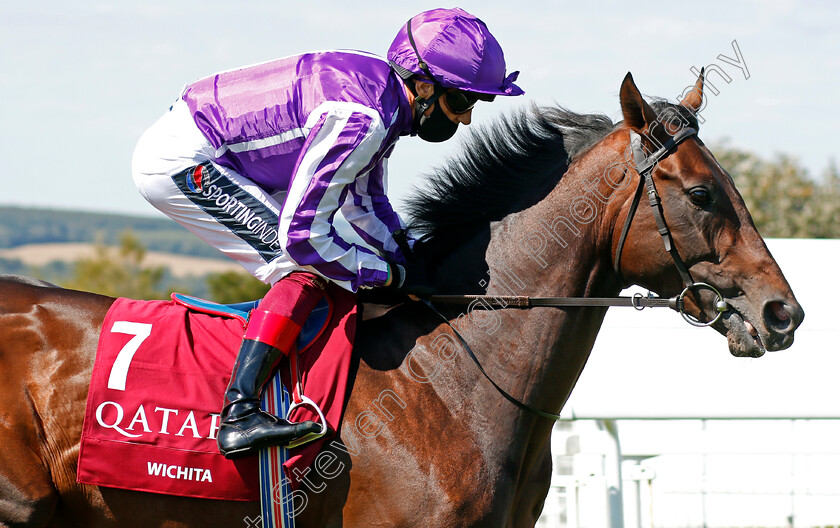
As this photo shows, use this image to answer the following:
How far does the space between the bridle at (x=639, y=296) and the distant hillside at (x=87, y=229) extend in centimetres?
6575

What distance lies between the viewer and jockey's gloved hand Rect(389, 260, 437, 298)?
299 centimetres

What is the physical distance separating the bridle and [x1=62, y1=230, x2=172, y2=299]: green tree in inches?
2196

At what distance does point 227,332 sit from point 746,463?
3.68m

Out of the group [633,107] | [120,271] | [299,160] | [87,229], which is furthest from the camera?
[87,229]

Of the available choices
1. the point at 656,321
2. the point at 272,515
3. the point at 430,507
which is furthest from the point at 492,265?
the point at 656,321

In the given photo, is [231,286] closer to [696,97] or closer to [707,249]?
[696,97]

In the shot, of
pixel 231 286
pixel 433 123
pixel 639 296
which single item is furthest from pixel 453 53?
pixel 231 286

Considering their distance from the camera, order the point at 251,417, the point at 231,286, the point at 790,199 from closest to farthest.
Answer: the point at 251,417
the point at 790,199
the point at 231,286

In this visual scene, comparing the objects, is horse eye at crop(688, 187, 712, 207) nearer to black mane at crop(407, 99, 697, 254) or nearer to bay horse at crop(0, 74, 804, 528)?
bay horse at crop(0, 74, 804, 528)

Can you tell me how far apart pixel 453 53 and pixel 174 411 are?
1.55m

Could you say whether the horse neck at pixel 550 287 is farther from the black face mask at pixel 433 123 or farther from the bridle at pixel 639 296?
the black face mask at pixel 433 123

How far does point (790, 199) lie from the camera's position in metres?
22.6

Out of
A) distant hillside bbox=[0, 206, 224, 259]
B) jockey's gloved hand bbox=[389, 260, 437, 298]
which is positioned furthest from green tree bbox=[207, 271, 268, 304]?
distant hillside bbox=[0, 206, 224, 259]

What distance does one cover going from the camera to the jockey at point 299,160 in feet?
9.06
